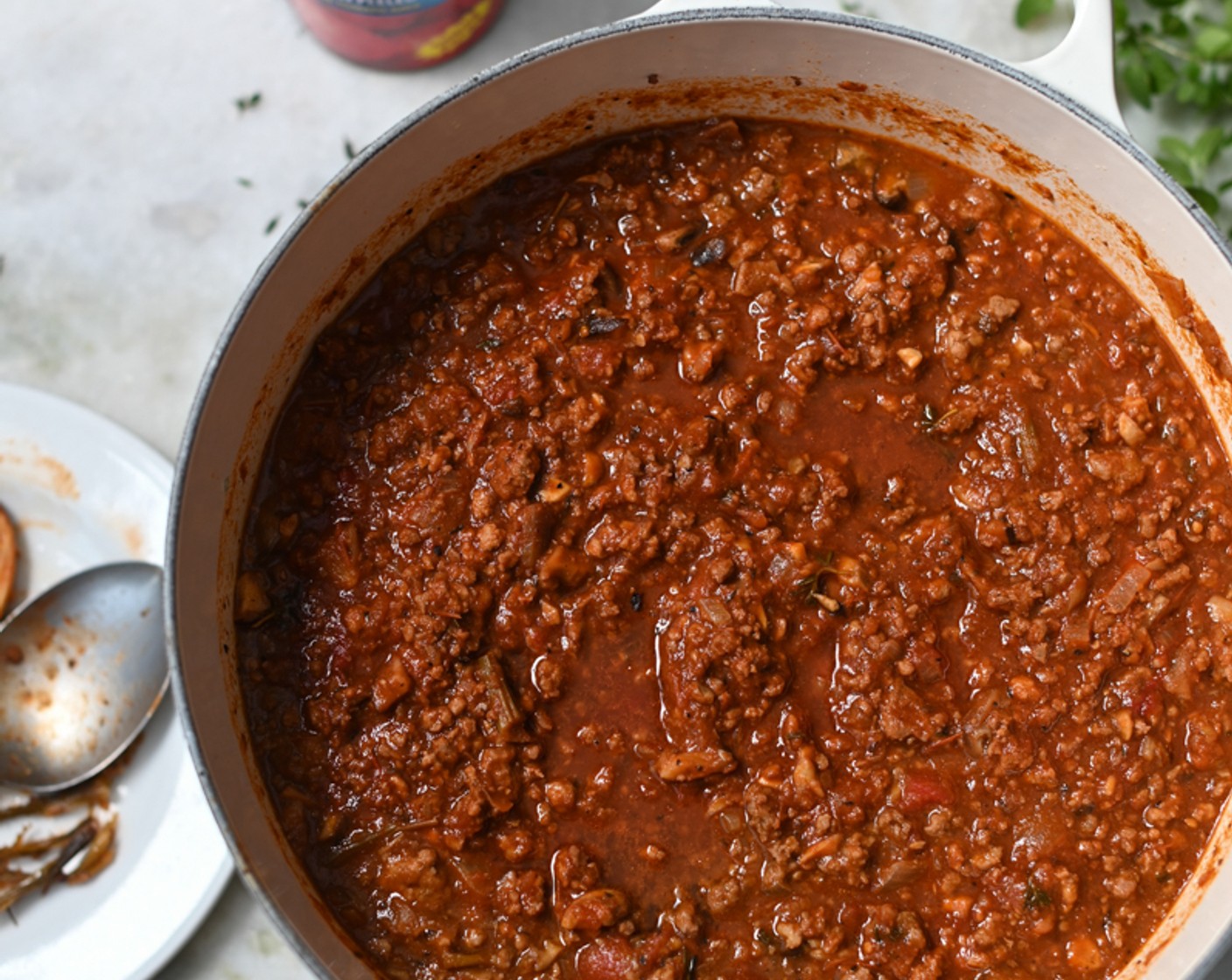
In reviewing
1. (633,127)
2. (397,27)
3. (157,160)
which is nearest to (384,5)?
(397,27)

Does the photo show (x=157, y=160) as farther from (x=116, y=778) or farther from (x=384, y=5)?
(x=116, y=778)

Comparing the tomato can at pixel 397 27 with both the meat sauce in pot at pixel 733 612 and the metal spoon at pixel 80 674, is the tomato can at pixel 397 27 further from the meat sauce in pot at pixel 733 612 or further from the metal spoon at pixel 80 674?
the metal spoon at pixel 80 674

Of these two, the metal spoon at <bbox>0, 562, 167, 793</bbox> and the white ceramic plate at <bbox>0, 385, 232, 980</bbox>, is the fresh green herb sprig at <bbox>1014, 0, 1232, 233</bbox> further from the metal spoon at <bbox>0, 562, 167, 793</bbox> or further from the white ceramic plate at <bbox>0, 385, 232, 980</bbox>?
the metal spoon at <bbox>0, 562, 167, 793</bbox>

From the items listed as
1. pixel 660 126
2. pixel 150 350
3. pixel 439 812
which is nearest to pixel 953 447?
pixel 660 126

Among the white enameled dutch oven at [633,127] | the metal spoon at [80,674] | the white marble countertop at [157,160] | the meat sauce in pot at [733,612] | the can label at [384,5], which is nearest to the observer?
the white enameled dutch oven at [633,127]

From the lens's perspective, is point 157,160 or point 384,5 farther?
point 157,160

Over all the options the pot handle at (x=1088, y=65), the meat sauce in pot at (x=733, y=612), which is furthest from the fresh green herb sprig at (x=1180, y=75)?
the meat sauce in pot at (x=733, y=612)

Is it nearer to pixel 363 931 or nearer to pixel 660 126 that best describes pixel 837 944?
pixel 363 931
